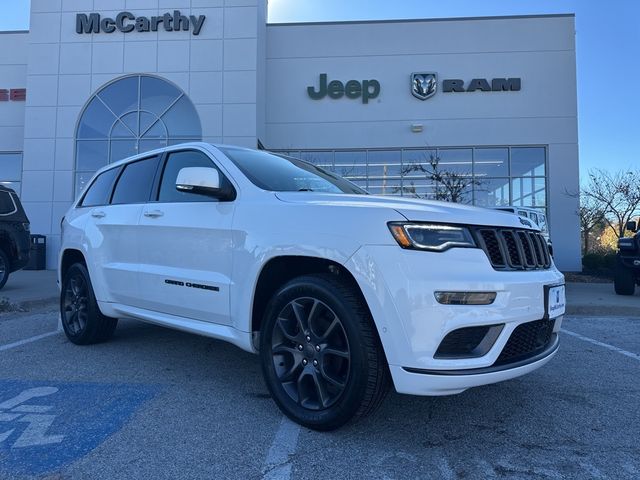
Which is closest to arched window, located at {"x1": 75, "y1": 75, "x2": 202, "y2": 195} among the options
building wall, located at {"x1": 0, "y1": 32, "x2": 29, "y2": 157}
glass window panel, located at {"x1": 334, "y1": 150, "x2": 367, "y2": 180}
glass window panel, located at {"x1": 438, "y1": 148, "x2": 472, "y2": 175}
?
building wall, located at {"x1": 0, "y1": 32, "x2": 29, "y2": 157}

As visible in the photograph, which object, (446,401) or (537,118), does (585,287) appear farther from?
(446,401)

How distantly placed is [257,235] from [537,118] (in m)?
16.0

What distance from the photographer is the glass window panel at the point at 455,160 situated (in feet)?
54.2

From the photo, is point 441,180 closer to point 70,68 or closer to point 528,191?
point 528,191

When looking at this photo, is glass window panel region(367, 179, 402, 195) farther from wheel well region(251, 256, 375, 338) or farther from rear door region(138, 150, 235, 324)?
wheel well region(251, 256, 375, 338)

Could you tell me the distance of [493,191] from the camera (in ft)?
54.0

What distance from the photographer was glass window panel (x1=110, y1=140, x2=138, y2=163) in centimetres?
1602

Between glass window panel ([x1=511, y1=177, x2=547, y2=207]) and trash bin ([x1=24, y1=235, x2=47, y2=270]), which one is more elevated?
glass window panel ([x1=511, y1=177, x2=547, y2=207])

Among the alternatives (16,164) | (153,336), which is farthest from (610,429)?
(16,164)

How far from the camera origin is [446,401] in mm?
3268

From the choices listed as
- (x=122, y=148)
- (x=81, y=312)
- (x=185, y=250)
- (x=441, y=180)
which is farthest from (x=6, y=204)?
(x=441, y=180)

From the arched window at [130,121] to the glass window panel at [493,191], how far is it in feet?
32.5

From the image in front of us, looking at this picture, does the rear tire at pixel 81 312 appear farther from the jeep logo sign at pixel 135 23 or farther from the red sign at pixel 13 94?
the red sign at pixel 13 94

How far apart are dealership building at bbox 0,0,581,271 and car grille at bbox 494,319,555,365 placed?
1336cm
